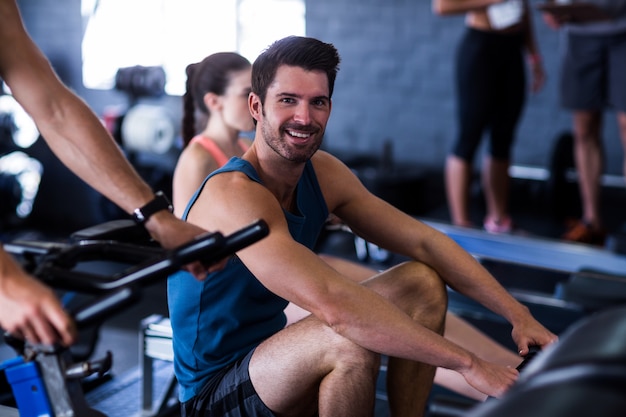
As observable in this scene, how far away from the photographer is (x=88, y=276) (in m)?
1.11

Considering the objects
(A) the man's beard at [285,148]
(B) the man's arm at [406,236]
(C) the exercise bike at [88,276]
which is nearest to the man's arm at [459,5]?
(B) the man's arm at [406,236]

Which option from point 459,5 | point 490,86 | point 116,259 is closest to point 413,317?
point 116,259

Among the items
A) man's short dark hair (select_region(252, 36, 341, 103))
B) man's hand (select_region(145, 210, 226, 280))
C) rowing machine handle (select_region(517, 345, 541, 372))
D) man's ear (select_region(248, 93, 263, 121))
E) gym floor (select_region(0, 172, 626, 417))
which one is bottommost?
gym floor (select_region(0, 172, 626, 417))

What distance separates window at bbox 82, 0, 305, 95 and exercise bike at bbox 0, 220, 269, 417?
4349 mm

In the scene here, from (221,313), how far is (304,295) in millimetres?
232

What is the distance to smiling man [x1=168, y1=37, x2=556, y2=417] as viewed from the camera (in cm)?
158

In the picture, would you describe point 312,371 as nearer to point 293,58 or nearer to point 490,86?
point 293,58

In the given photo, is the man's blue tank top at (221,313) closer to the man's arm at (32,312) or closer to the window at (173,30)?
the man's arm at (32,312)

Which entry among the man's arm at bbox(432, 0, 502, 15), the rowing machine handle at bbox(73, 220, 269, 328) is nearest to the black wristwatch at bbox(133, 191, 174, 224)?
the rowing machine handle at bbox(73, 220, 269, 328)

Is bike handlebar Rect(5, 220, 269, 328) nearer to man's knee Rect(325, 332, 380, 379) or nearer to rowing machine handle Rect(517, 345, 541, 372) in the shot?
man's knee Rect(325, 332, 380, 379)

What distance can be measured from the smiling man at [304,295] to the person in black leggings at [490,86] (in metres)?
2.13

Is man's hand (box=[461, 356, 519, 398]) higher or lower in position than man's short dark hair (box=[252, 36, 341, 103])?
lower

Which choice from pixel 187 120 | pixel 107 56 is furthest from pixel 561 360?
pixel 107 56

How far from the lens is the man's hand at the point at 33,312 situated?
3.33 ft
